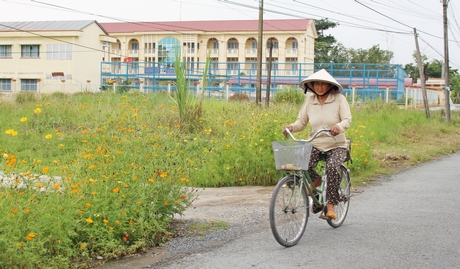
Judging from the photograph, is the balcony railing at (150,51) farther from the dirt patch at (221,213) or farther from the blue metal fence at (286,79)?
the dirt patch at (221,213)

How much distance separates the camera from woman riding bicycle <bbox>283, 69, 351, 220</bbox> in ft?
22.4

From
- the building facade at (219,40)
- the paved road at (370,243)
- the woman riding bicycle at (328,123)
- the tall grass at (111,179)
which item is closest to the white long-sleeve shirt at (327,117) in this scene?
the woman riding bicycle at (328,123)

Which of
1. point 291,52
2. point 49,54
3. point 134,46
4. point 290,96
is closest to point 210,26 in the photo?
point 134,46

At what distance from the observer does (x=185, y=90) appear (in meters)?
15.7

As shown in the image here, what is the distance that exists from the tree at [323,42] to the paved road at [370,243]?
59.4 m

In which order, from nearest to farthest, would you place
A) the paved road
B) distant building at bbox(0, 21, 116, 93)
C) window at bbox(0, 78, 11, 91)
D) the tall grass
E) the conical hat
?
the tall grass → the paved road → the conical hat → distant building at bbox(0, 21, 116, 93) → window at bbox(0, 78, 11, 91)

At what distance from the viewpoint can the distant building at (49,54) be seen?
A: 50.8 m

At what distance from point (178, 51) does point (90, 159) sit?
8.55m

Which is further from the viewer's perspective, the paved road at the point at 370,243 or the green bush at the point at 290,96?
the green bush at the point at 290,96

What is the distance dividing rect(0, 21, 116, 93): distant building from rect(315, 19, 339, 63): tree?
2548 centimetres

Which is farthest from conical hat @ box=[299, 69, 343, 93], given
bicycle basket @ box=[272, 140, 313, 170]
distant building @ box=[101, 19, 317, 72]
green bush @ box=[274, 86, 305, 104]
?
distant building @ box=[101, 19, 317, 72]

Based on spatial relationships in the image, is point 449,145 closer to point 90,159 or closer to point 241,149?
point 241,149

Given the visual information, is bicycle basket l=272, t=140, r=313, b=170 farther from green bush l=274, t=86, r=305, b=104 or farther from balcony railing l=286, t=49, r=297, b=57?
balcony railing l=286, t=49, r=297, b=57

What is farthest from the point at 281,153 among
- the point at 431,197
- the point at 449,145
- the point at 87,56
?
the point at 87,56
